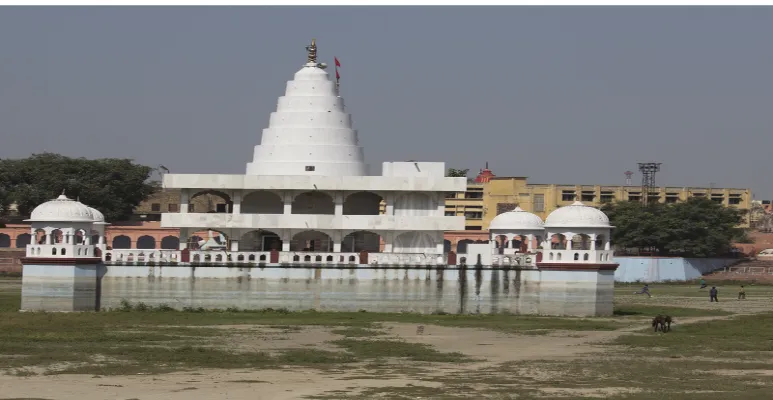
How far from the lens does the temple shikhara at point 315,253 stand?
204 ft

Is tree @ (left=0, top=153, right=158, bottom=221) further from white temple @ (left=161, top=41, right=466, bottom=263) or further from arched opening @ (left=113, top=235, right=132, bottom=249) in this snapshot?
white temple @ (left=161, top=41, right=466, bottom=263)

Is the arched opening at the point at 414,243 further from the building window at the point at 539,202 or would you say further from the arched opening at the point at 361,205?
the building window at the point at 539,202

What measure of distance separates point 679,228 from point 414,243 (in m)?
51.9

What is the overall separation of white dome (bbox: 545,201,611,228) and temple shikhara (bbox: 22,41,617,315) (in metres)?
0.06

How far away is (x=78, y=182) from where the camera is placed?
121 metres

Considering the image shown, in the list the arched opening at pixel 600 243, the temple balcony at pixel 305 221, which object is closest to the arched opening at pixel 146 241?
the temple balcony at pixel 305 221

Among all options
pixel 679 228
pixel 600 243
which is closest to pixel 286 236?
pixel 600 243

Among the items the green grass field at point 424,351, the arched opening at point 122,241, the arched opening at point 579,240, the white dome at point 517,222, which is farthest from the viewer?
the arched opening at point 122,241

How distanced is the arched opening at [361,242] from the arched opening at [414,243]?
88.2 inches

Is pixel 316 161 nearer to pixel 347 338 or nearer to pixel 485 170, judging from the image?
pixel 347 338

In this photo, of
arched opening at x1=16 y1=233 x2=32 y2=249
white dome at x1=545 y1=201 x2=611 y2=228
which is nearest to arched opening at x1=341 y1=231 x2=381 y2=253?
white dome at x1=545 y1=201 x2=611 y2=228

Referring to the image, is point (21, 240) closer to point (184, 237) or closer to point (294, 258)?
point (184, 237)

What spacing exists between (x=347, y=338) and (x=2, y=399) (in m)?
17.2

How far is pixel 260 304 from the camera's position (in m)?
63.3
